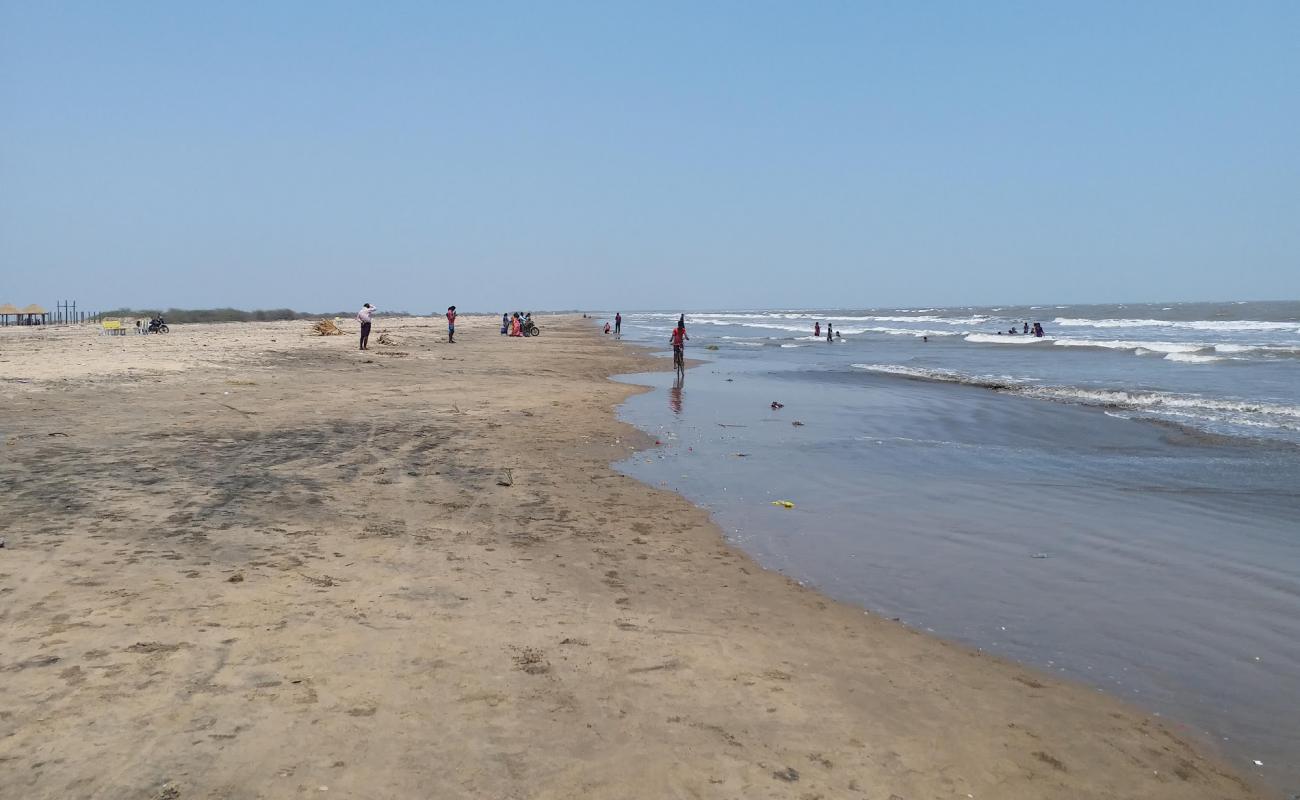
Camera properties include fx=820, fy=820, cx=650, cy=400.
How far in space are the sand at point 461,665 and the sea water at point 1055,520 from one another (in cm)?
51

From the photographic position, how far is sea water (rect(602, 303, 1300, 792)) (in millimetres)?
5328

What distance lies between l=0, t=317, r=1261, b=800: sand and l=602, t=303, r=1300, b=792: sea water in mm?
507

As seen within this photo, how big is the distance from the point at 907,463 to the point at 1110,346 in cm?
4239

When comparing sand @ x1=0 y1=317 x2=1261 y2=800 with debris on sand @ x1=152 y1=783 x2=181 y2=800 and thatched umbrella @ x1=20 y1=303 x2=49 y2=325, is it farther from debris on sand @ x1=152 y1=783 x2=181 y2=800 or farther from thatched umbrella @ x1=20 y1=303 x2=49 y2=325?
thatched umbrella @ x1=20 y1=303 x2=49 y2=325

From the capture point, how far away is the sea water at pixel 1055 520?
17.5 ft

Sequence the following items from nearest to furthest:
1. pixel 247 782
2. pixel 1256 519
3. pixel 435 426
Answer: pixel 247 782
pixel 1256 519
pixel 435 426

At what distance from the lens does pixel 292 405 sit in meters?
15.2

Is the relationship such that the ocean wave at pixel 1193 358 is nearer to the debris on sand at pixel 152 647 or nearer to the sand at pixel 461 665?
the sand at pixel 461 665

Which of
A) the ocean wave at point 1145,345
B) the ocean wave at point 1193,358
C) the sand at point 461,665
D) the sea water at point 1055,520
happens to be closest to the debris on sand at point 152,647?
the sand at point 461,665

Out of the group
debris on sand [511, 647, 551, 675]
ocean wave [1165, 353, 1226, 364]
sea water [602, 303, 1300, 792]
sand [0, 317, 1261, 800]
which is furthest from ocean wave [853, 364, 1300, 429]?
debris on sand [511, 647, 551, 675]

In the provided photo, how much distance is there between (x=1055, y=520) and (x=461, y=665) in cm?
691

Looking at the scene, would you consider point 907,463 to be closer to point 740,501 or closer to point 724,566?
point 740,501

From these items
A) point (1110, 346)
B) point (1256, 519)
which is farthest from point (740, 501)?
point (1110, 346)

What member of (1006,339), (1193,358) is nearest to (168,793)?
(1193,358)
